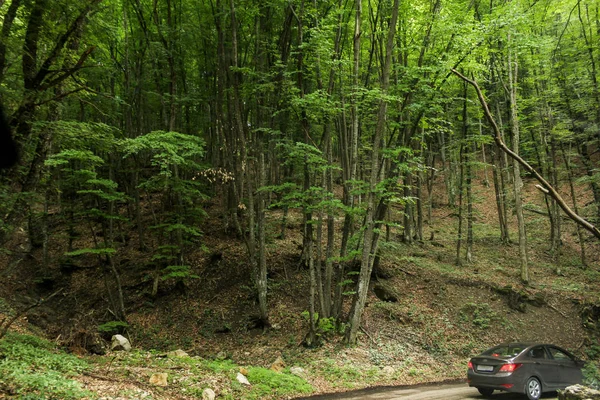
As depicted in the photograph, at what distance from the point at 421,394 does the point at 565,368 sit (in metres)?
3.60

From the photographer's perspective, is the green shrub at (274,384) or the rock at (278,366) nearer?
the green shrub at (274,384)

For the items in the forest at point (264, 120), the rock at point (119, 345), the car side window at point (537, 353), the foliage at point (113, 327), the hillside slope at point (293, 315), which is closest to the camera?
the forest at point (264, 120)

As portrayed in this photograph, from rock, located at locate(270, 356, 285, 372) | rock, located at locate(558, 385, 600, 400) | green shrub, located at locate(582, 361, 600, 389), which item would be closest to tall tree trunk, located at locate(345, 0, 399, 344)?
rock, located at locate(270, 356, 285, 372)

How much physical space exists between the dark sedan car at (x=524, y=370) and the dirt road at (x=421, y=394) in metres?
0.36

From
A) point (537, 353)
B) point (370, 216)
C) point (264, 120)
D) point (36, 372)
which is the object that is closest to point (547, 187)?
point (36, 372)

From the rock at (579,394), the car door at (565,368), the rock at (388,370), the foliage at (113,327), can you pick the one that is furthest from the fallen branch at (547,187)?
the foliage at (113,327)

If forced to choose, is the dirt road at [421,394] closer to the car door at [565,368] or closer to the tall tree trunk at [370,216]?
the car door at [565,368]

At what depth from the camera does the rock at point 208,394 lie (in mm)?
7360

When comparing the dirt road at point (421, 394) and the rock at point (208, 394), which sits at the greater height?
the rock at point (208, 394)

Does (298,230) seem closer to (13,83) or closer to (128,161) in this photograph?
(128,161)

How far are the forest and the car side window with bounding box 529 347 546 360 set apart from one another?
15.6 feet

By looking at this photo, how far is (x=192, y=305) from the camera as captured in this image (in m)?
15.9

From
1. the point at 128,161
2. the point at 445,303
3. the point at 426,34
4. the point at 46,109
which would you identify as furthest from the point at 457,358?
the point at 128,161

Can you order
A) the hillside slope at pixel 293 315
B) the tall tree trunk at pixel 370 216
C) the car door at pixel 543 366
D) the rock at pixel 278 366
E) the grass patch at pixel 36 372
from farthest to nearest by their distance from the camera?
1. the tall tree trunk at pixel 370 216
2. the rock at pixel 278 366
3. the hillside slope at pixel 293 315
4. the car door at pixel 543 366
5. the grass patch at pixel 36 372
